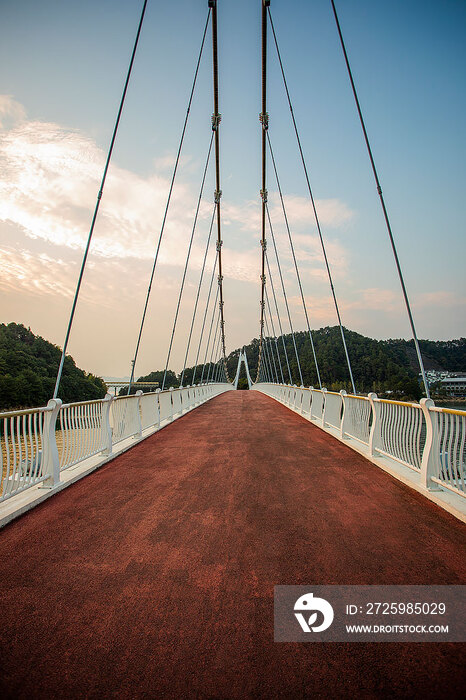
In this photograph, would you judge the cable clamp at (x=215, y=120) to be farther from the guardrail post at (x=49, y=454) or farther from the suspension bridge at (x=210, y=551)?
the guardrail post at (x=49, y=454)

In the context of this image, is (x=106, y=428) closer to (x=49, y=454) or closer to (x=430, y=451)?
(x=49, y=454)

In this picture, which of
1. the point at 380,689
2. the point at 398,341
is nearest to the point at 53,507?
the point at 380,689

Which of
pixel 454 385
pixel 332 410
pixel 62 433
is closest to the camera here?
pixel 62 433

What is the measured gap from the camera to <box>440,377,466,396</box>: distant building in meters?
36.5

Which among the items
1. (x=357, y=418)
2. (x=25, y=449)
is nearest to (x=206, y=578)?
(x=25, y=449)

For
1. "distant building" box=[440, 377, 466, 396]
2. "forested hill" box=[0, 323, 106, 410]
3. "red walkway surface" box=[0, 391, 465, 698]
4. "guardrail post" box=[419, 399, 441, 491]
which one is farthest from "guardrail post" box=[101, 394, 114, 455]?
"forested hill" box=[0, 323, 106, 410]

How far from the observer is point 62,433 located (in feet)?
18.1

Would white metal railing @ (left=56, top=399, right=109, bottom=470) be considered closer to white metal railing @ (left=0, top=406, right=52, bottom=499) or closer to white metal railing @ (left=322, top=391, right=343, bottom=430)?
white metal railing @ (left=0, top=406, right=52, bottom=499)

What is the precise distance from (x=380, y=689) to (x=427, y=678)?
10.4 inches

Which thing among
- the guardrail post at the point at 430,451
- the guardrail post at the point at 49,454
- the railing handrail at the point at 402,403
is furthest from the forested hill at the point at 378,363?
the guardrail post at the point at 49,454

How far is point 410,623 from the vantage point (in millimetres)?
2078

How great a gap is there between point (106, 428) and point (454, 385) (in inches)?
1644

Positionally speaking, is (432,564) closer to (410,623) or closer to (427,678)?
(410,623)

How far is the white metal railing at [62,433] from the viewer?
387 centimetres
